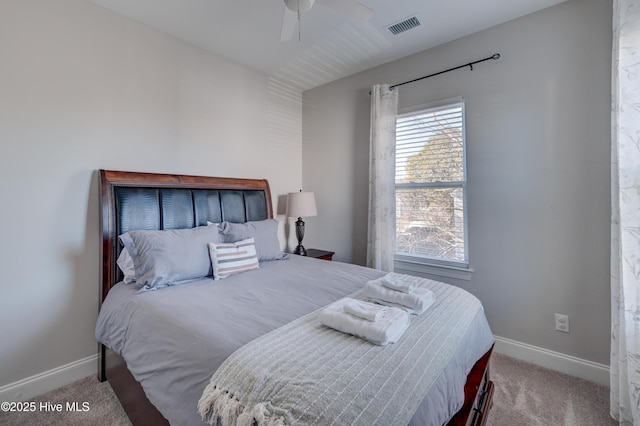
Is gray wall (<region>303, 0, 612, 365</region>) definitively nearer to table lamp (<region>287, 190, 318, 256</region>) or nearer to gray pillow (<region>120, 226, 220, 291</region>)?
table lamp (<region>287, 190, 318, 256</region>)

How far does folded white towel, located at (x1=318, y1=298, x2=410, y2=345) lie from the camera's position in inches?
41.9

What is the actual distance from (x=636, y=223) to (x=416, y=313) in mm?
1456

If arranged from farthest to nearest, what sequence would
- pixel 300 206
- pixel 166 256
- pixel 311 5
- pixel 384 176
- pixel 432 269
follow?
pixel 300 206 → pixel 384 176 → pixel 432 269 → pixel 166 256 → pixel 311 5

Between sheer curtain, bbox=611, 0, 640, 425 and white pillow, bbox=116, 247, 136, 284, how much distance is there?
10.3 ft

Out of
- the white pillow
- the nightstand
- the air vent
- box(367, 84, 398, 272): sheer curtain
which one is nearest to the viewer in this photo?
the white pillow

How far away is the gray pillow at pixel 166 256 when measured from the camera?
1814 mm

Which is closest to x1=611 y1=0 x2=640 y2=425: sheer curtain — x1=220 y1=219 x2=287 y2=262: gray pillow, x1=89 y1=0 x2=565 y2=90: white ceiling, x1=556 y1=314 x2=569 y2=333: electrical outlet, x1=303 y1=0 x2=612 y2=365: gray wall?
x1=303 y1=0 x2=612 y2=365: gray wall

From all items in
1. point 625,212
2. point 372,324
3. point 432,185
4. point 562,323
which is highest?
point 432,185

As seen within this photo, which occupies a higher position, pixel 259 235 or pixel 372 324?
pixel 259 235

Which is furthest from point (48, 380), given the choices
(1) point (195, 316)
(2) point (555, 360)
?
(2) point (555, 360)

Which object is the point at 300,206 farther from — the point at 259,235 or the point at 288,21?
the point at 288,21

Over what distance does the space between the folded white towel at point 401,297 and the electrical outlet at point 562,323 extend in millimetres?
1375

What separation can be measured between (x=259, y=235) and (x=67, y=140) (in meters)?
1.57

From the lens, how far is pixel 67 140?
198 cm
